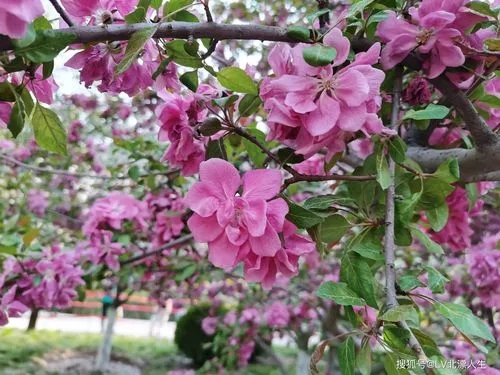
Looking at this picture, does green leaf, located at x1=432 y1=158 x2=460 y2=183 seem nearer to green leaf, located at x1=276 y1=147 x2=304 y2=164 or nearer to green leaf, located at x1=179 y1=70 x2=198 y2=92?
green leaf, located at x1=276 y1=147 x2=304 y2=164

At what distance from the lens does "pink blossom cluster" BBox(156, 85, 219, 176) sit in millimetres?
793

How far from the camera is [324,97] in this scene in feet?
2.26

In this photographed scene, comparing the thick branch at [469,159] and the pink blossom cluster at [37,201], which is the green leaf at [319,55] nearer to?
the thick branch at [469,159]

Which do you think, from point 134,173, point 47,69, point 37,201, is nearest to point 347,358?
point 47,69

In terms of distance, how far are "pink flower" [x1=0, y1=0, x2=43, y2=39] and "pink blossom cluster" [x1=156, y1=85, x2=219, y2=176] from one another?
1.06 feet

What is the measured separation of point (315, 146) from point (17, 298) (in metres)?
1.11

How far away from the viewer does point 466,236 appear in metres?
1.23

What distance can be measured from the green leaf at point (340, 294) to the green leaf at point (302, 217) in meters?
0.09

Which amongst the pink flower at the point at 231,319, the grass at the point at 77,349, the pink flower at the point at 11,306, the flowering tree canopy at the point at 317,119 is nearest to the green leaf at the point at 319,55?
the flowering tree canopy at the point at 317,119

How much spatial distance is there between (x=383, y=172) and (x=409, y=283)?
16cm

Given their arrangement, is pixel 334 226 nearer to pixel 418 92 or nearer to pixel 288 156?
pixel 288 156

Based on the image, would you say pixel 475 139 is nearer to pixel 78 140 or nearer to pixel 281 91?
pixel 281 91

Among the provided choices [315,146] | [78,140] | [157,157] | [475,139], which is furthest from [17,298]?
[78,140]

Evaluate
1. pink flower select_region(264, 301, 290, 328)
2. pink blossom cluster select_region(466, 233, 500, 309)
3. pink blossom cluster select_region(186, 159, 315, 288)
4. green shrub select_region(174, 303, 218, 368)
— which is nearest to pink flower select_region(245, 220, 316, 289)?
pink blossom cluster select_region(186, 159, 315, 288)
